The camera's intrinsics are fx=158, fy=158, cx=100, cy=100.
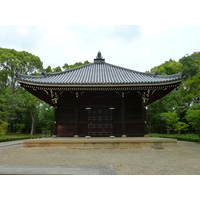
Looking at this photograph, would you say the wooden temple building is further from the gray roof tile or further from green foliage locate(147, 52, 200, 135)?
green foliage locate(147, 52, 200, 135)

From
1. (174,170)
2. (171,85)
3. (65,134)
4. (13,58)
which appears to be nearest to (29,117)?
(13,58)

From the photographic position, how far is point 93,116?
42.2 feet

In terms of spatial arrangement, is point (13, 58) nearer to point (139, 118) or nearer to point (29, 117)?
point (29, 117)

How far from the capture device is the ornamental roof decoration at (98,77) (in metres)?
11.3

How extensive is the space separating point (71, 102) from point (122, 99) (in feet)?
13.7

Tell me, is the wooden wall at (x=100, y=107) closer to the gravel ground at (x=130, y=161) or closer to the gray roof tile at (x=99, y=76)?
the gray roof tile at (x=99, y=76)

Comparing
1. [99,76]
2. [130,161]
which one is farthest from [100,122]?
[130,161]

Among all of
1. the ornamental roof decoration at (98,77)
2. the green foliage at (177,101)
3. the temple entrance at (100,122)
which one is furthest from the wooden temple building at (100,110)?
the green foliage at (177,101)

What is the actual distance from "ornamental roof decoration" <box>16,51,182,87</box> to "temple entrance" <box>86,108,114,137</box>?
2428 millimetres

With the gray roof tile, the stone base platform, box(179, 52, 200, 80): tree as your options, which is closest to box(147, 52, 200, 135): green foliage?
box(179, 52, 200, 80): tree

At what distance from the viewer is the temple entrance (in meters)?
12.7

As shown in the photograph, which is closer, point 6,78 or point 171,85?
point 171,85

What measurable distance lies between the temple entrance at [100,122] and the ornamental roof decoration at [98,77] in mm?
2428

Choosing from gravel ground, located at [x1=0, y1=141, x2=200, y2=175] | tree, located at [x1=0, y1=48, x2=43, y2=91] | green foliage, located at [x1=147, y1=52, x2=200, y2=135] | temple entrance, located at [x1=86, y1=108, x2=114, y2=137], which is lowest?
gravel ground, located at [x1=0, y1=141, x2=200, y2=175]
